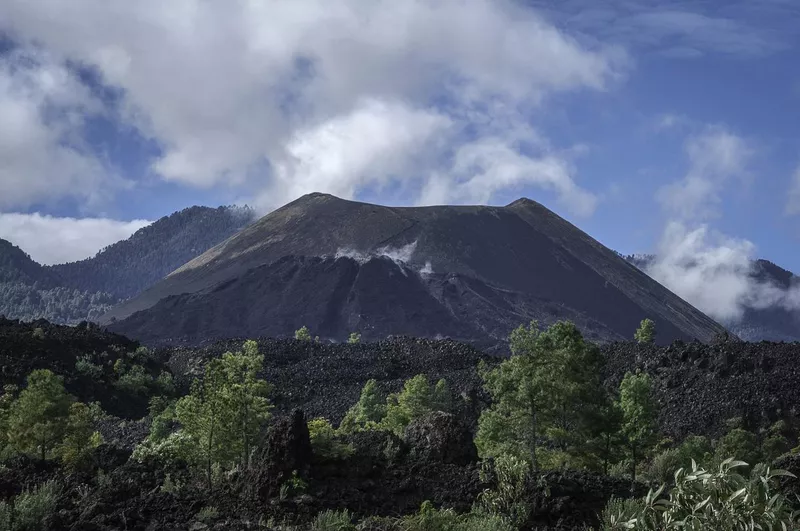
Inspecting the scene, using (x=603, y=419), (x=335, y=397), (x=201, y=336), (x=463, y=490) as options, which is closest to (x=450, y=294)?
(x=201, y=336)

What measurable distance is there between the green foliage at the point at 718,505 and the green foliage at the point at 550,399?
45.4 ft

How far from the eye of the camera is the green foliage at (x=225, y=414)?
23.7 meters

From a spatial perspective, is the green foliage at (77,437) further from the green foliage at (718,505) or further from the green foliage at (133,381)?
the green foliage at (133,381)

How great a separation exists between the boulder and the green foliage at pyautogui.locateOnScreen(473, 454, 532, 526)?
3.69m

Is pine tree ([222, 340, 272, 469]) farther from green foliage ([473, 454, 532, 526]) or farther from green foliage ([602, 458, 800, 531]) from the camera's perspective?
green foliage ([602, 458, 800, 531])

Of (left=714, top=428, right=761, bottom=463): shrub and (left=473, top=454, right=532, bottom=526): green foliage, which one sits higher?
(left=473, top=454, right=532, bottom=526): green foliage

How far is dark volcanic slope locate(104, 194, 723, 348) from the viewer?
156m

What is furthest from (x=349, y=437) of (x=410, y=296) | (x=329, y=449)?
(x=410, y=296)

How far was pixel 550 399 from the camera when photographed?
1079 inches

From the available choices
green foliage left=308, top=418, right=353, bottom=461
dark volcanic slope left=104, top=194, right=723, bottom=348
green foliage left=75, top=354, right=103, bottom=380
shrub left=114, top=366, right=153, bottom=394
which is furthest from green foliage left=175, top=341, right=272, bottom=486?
dark volcanic slope left=104, top=194, right=723, bottom=348

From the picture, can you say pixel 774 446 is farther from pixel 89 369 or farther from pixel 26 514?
pixel 89 369

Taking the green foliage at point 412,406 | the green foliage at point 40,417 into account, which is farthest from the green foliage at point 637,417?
the green foliage at point 40,417

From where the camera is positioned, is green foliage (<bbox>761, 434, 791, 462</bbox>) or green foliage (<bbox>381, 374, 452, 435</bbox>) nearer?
green foliage (<bbox>761, 434, 791, 462</bbox>)

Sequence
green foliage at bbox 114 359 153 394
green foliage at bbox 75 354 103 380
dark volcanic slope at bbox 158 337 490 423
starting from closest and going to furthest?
green foliage at bbox 75 354 103 380, green foliage at bbox 114 359 153 394, dark volcanic slope at bbox 158 337 490 423
